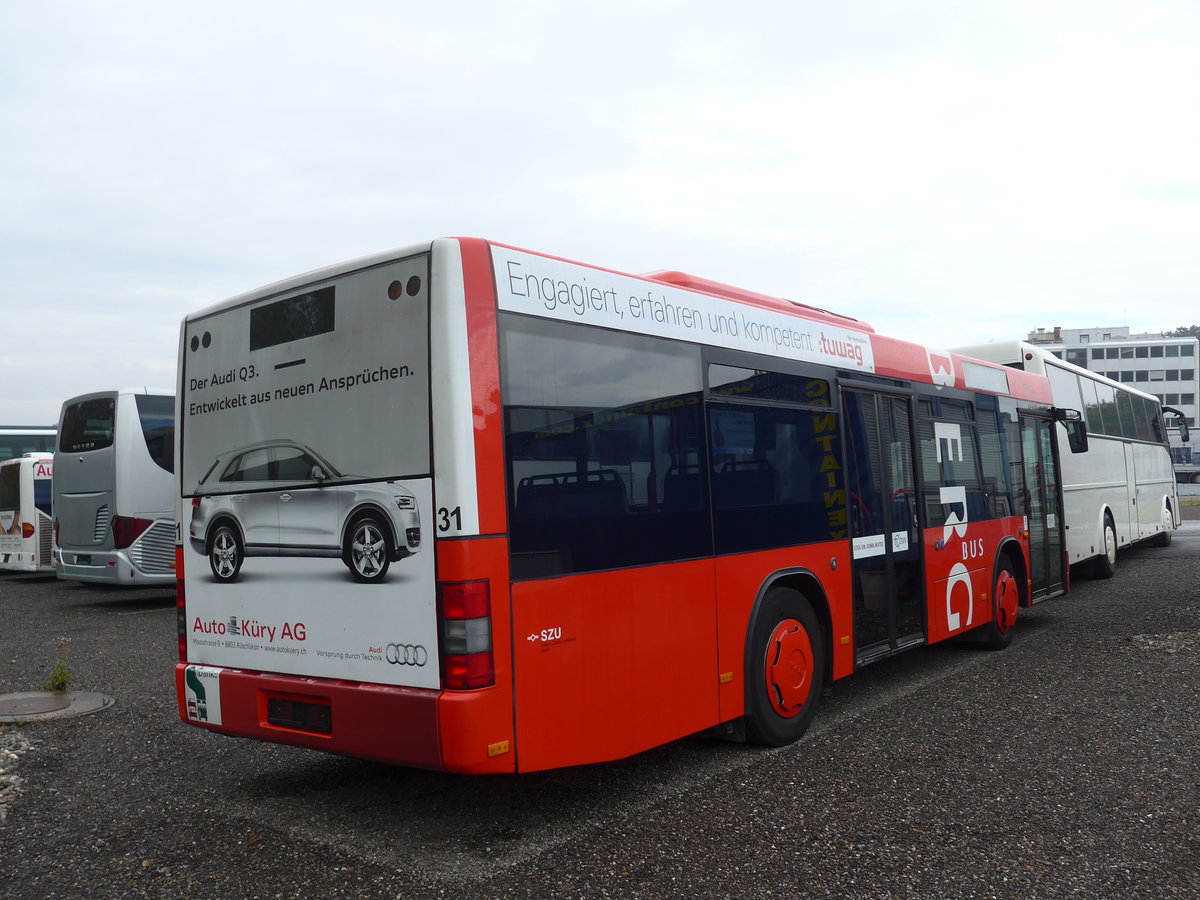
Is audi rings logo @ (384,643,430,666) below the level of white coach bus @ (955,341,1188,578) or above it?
below

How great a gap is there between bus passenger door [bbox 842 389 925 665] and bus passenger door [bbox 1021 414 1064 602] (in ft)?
9.57

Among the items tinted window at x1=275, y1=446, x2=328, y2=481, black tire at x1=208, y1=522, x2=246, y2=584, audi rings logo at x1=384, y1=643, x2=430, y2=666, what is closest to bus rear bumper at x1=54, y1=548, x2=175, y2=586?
black tire at x1=208, y1=522, x2=246, y2=584

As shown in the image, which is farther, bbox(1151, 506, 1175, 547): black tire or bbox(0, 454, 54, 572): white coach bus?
bbox(1151, 506, 1175, 547): black tire

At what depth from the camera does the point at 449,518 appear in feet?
13.6

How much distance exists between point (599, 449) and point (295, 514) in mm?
1484

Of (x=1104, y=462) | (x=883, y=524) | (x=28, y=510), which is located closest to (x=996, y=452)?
(x=883, y=524)

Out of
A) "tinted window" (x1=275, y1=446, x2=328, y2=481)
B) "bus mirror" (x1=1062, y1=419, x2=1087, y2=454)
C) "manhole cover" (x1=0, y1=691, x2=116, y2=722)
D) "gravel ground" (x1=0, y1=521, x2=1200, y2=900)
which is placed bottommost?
"gravel ground" (x1=0, y1=521, x2=1200, y2=900)

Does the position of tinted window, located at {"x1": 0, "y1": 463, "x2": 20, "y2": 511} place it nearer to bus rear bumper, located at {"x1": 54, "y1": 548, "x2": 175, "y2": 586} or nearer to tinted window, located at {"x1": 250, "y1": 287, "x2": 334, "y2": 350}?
bus rear bumper, located at {"x1": 54, "y1": 548, "x2": 175, "y2": 586}

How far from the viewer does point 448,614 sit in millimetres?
4168

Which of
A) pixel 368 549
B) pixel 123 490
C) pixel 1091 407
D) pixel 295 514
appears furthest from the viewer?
pixel 1091 407

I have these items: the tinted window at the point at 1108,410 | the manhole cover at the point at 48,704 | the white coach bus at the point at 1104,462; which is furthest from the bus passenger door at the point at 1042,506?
the manhole cover at the point at 48,704

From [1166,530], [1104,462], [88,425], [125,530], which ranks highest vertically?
[88,425]

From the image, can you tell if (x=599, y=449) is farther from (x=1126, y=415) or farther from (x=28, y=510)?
(x=28, y=510)

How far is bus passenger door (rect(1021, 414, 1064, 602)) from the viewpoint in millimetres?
10047
